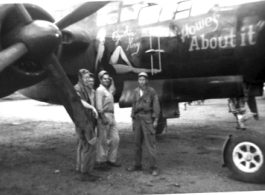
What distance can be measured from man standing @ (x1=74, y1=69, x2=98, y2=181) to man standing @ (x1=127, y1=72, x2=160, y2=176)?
726mm

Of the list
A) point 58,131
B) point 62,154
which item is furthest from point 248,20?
point 58,131

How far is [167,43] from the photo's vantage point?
5.61 metres

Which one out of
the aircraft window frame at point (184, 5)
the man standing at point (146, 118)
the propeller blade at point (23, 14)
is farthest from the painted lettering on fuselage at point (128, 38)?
the propeller blade at point (23, 14)

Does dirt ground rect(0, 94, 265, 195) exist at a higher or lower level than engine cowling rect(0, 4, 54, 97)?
lower

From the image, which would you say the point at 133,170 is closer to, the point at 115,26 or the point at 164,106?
the point at 164,106

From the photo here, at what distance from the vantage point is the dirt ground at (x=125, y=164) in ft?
13.7

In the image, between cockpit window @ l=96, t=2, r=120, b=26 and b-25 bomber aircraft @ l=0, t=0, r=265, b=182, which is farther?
cockpit window @ l=96, t=2, r=120, b=26

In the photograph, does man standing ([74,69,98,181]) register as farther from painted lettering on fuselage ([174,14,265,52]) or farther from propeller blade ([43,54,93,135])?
painted lettering on fuselage ([174,14,265,52])

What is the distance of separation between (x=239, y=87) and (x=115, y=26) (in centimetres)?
293

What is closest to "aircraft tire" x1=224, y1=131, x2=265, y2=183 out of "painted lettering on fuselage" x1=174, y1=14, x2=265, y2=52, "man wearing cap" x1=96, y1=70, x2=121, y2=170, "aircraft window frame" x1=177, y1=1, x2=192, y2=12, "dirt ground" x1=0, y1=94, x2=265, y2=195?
"dirt ground" x1=0, y1=94, x2=265, y2=195

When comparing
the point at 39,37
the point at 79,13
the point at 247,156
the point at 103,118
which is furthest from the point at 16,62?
the point at 247,156

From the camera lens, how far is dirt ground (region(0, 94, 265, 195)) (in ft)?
13.7

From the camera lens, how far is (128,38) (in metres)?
6.06

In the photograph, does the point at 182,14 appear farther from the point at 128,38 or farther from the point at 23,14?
the point at 23,14
